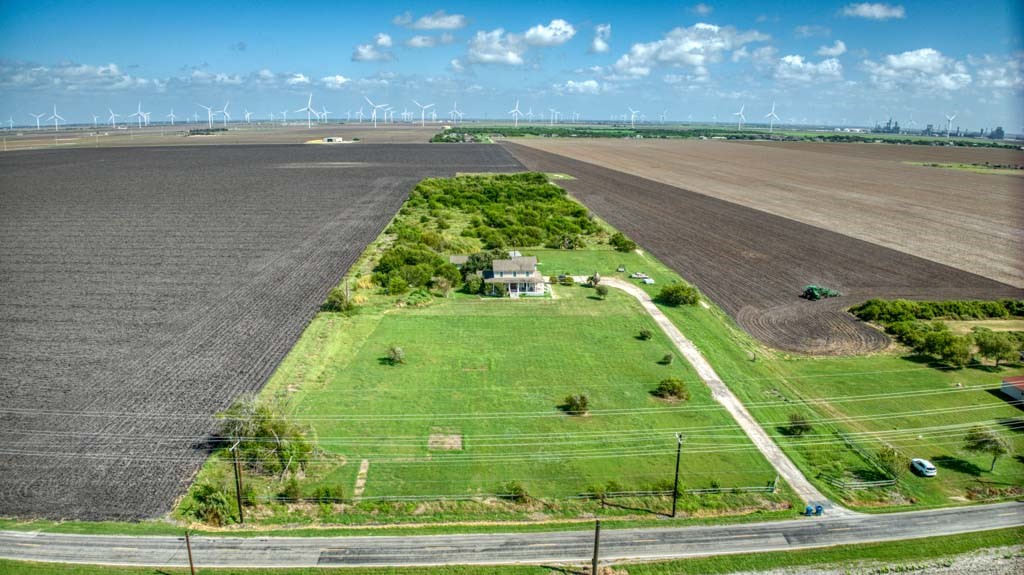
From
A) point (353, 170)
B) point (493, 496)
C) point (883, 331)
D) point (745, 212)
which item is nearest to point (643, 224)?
point (745, 212)

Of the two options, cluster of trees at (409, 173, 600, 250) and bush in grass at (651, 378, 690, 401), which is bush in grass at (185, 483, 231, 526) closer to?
bush in grass at (651, 378, 690, 401)

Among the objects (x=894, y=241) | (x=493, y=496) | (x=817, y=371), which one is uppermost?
(x=894, y=241)

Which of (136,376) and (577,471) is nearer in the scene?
(577,471)

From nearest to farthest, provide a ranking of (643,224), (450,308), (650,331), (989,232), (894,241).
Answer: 1. (650,331)
2. (450,308)
3. (894,241)
4. (989,232)
5. (643,224)

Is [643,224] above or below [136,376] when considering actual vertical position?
above

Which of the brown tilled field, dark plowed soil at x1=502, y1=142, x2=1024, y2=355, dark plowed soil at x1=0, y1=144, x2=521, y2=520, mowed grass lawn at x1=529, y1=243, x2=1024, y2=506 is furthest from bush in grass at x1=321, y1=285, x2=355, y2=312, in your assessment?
the brown tilled field

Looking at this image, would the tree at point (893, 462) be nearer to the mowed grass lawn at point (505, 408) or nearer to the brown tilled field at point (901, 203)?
the mowed grass lawn at point (505, 408)

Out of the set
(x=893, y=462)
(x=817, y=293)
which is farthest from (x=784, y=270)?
(x=893, y=462)

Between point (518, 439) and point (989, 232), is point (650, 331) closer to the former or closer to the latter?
point (518, 439)

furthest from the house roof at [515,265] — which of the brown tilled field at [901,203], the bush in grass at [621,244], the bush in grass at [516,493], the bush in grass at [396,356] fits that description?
the brown tilled field at [901,203]
